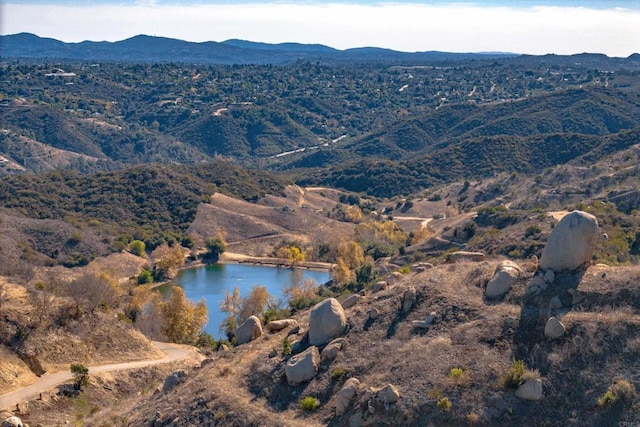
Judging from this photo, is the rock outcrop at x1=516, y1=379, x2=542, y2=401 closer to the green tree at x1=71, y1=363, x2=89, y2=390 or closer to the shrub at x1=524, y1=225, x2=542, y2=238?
the green tree at x1=71, y1=363, x2=89, y2=390

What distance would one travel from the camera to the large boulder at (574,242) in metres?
27.8

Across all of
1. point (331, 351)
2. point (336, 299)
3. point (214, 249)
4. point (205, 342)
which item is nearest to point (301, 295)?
point (205, 342)

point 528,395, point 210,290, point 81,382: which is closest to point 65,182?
point 210,290

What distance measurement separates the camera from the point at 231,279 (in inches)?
3280

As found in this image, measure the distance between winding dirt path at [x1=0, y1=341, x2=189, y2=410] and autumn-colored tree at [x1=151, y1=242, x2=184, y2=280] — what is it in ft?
133

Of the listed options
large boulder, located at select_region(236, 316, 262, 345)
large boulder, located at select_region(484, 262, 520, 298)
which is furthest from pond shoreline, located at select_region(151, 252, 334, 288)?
large boulder, located at select_region(484, 262, 520, 298)

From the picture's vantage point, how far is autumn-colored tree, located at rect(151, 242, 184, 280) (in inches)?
3282

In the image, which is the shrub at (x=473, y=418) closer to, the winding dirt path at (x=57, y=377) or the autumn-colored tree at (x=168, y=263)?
the winding dirt path at (x=57, y=377)

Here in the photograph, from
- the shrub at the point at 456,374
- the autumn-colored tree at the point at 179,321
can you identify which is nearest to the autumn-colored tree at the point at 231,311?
the autumn-colored tree at the point at 179,321

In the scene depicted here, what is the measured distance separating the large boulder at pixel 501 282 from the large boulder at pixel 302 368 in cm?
638

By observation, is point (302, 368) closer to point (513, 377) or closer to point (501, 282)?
point (513, 377)

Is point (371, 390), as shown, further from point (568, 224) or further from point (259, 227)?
point (259, 227)

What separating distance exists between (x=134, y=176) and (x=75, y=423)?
82.8 meters

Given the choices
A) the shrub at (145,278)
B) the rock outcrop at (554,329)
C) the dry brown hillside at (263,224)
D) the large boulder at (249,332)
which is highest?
the rock outcrop at (554,329)
